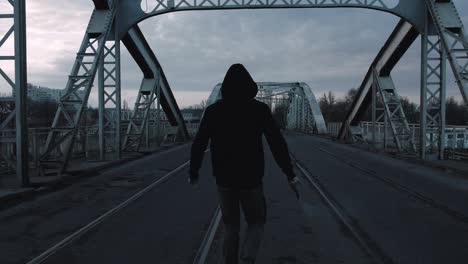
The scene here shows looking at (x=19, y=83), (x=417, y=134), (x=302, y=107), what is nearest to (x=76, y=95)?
(x=19, y=83)

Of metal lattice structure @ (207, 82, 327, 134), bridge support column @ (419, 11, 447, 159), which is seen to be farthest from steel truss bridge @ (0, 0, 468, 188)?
metal lattice structure @ (207, 82, 327, 134)

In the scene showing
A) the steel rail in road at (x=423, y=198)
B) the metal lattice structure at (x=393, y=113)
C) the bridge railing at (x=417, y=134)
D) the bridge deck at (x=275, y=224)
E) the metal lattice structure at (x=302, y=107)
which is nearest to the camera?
the bridge deck at (x=275, y=224)

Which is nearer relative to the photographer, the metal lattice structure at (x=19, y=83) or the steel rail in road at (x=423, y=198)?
the steel rail in road at (x=423, y=198)

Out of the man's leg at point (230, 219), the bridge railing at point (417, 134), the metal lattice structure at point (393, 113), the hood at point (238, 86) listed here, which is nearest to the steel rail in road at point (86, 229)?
the man's leg at point (230, 219)

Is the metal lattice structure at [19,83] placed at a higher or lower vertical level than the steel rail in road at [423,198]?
higher

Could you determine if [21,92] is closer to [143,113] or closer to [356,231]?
[356,231]

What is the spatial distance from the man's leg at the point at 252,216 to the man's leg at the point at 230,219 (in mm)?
69

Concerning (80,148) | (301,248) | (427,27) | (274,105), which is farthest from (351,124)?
(274,105)

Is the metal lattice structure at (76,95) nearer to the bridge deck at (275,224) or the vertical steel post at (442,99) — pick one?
the bridge deck at (275,224)

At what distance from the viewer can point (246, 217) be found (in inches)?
146

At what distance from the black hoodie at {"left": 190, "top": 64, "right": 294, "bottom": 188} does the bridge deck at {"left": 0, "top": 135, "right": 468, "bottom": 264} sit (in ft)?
4.94

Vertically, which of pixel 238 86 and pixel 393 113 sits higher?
pixel 393 113

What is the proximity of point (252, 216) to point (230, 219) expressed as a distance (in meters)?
0.19

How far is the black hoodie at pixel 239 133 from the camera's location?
3.54 metres
